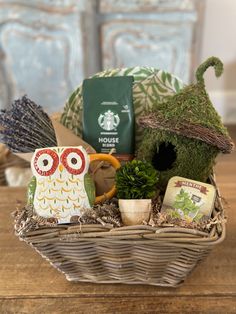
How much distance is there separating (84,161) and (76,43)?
1662mm

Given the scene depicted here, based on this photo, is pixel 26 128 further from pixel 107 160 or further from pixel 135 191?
pixel 135 191

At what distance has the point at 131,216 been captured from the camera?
2.15 ft

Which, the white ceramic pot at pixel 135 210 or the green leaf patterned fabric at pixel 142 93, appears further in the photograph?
the green leaf patterned fabric at pixel 142 93

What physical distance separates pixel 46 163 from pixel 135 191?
0.53ft

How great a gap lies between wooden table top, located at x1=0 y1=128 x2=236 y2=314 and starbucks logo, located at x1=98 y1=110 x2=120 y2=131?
12.6 inches

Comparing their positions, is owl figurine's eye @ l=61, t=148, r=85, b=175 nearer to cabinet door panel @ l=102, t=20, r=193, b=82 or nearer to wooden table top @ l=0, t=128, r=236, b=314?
wooden table top @ l=0, t=128, r=236, b=314

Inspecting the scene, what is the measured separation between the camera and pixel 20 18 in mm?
2131

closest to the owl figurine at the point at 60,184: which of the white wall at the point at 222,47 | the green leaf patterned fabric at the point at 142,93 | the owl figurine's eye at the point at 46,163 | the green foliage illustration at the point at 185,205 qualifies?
the owl figurine's eye at the point at 46,163

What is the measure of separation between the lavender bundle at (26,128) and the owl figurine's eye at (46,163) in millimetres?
210

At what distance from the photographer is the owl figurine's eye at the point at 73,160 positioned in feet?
2.18

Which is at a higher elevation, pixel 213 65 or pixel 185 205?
pixel 213 65

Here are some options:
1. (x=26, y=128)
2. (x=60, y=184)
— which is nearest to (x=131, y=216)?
(x=60, y=184)

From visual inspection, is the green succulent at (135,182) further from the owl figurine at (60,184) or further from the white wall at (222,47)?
the white wall at (222,47)

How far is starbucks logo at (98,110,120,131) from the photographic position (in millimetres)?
875
